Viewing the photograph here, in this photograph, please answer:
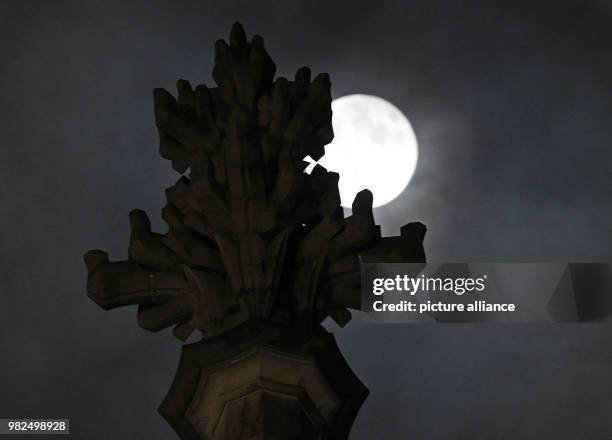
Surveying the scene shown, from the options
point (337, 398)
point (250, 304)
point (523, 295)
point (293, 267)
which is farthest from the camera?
point (523, 295)

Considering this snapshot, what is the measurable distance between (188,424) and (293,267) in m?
1.53

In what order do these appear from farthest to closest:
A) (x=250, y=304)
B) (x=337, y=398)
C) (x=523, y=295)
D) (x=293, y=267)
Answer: (x=523, y=295), (x=293, y=267), (x=250, y=304), (x=337, y=398)

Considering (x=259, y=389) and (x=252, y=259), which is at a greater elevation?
(x=252, y=259)

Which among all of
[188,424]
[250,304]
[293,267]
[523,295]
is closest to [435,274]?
[523,295]

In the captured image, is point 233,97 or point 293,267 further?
point 233,97

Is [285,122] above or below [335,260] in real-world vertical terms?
above

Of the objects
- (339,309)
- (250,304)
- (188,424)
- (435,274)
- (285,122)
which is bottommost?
(188,424)

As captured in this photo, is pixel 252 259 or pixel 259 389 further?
pixel 252 259

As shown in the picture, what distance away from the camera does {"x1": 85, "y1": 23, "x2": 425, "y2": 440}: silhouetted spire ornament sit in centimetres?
614

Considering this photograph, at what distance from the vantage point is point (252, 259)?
6.91 m

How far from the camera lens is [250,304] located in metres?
6.73

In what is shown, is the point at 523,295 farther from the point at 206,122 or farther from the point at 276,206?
the point at 206,122

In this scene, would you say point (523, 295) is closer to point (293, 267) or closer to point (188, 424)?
point (293, 267)

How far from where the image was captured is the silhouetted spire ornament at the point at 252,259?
614 cm
